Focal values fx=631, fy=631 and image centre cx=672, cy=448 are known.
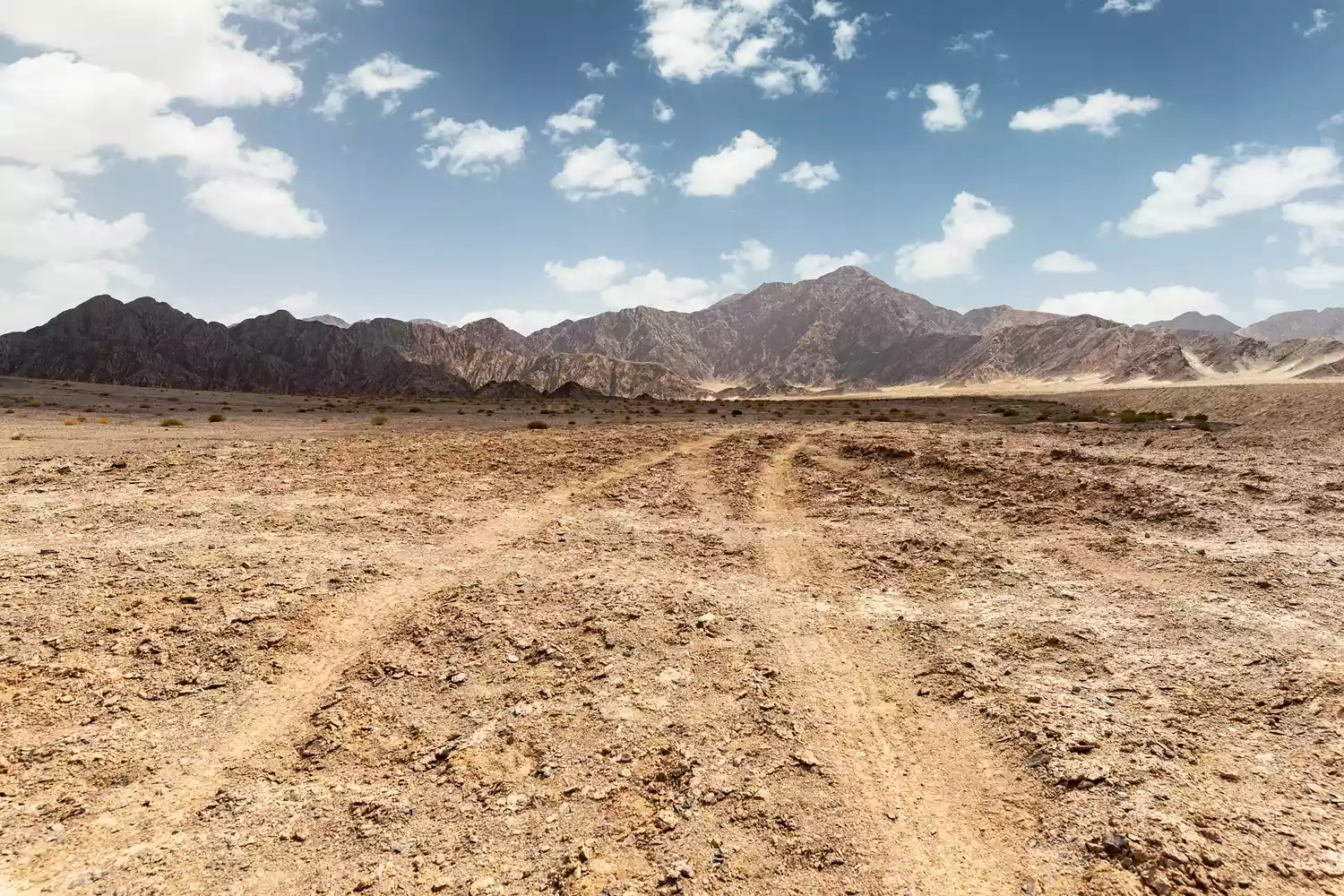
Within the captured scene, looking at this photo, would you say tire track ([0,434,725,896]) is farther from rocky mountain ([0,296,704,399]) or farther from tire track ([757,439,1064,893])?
rocky mountain ([0,296,704,399])

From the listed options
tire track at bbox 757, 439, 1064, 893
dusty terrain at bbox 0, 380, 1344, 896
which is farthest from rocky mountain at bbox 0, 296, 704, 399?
tire track at bbox 757, 439, 1064, 893

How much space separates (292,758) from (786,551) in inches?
304

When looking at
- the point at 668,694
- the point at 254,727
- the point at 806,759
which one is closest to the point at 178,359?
the point at 254,727

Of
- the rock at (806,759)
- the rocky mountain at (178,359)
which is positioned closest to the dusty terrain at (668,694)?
the rock at (806,759)

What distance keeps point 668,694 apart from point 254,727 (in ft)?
13.3

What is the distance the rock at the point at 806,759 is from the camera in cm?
559

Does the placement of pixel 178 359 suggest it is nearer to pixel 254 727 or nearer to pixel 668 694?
pixel 254 727

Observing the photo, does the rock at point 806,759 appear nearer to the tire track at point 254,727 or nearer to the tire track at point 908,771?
the tire track at point 908,771

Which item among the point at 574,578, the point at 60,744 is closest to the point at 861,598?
the point at 574,578

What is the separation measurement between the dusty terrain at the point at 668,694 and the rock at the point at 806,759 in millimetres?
28

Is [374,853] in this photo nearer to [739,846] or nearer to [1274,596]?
[739,846]

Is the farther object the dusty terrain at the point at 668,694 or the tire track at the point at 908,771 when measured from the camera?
the dusty terrain at the point at 668,694

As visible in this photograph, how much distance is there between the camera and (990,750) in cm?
577

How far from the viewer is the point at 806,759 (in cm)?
566
